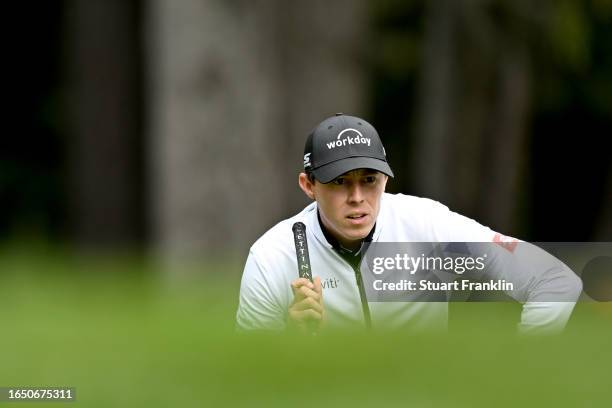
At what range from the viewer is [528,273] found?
4875 mm

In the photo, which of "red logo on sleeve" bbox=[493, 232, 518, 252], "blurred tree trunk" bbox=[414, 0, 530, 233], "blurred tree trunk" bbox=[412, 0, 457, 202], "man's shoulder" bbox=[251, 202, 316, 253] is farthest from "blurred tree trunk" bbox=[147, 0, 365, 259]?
"red logo on sleeve" bbox=[493, 232, 518, 252]

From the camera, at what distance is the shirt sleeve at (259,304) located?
4.75 meters

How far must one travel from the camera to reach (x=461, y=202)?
69.3ft

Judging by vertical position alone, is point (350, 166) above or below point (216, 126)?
below

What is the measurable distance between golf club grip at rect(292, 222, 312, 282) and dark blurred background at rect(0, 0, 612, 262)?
876 cm

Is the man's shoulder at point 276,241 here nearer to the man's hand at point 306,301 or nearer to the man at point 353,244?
the man at point 353,244

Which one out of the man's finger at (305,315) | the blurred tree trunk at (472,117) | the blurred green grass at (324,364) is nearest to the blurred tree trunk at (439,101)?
the blurred tree trunk at (472,117)

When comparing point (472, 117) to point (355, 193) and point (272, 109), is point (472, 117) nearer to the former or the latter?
point (272, 109)

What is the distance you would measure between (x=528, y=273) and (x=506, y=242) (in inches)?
5.1

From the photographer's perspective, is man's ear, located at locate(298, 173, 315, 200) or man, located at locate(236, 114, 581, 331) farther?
man's ear, located at locate(298, 173, 315, 200)

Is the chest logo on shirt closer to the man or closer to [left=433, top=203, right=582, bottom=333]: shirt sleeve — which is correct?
the man

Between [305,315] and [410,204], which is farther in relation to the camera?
[410,204]

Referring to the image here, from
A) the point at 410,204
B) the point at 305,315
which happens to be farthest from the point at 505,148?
the point at 305,315

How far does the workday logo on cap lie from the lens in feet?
16.2
